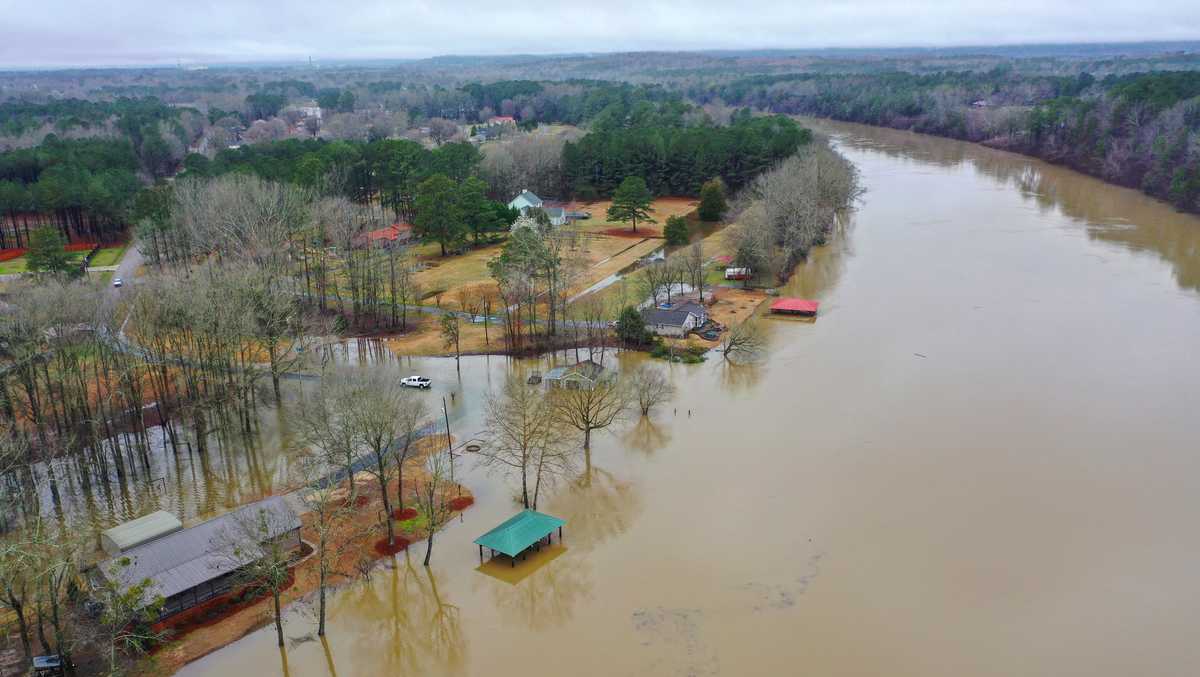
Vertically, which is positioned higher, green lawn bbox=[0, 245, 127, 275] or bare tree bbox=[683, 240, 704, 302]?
bare tree bbox=[683, 240, 704, 302]

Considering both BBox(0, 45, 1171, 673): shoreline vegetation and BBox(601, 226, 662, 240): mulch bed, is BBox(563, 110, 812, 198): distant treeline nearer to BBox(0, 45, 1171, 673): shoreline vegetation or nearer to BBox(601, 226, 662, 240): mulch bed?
BBox(0, 45, 1171, 673): shoreline vegetation

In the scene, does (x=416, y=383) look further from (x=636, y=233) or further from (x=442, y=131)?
(x=442, y=131)

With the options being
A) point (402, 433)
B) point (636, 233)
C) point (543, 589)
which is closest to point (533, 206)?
point (636, 233)

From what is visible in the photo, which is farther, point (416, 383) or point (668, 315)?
point (668, 315)

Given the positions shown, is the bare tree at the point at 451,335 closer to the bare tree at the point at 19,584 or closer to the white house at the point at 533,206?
the bare tree at the point at 19,584

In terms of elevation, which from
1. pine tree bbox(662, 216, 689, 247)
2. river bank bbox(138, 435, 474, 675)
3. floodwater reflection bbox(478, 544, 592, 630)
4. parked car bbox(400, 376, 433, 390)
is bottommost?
floodwater reflection bbox(478, 544, 592, 630)

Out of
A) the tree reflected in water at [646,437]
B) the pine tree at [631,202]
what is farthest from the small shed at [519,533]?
the pine tree at [631,202]

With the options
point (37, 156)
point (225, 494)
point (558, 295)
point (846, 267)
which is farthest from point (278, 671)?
point (37, 156)

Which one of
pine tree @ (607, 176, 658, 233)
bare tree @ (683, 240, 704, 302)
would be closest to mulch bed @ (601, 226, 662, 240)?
pine tree @ (607, 176, 658, 233)
